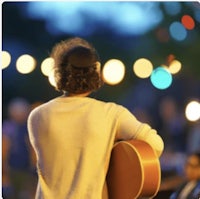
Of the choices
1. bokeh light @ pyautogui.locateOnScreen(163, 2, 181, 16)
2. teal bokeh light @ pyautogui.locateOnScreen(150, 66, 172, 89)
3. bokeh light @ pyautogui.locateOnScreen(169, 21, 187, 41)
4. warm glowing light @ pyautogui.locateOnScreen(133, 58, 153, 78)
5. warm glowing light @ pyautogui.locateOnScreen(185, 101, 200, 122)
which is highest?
bokeh light @ pyautogui.locateOnScreen(163, 2, 181, 16)

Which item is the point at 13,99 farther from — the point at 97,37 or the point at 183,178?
the point at 183,178

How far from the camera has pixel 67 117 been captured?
1.24 meters

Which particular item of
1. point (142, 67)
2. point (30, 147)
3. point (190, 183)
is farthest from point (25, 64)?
point (190, 183)

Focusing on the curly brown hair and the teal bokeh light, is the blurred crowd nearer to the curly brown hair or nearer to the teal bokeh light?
the teal bokeh light

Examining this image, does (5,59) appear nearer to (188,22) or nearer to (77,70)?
Answer: (77,70)

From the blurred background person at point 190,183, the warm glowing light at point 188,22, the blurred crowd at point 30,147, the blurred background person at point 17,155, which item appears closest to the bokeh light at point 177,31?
the warm glowing light at point 188,22

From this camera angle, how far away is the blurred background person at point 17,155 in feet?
5.83

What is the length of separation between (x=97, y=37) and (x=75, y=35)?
0.09 metres

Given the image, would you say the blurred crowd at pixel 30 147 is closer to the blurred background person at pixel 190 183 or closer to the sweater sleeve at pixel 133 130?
the blurred background person at pixel 190 183

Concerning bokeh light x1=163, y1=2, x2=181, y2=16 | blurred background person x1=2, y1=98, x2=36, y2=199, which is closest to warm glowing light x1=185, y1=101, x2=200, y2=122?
bokeh light x1=163, y1=2, x2=181, y2=16

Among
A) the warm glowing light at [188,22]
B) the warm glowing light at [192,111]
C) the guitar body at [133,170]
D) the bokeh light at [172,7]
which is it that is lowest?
the guitar body at [133,170]

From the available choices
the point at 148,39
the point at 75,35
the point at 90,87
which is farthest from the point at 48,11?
the point at 90,87

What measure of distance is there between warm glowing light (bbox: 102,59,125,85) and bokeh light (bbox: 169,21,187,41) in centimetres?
25

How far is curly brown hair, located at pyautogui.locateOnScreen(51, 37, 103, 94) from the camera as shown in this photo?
126cm
